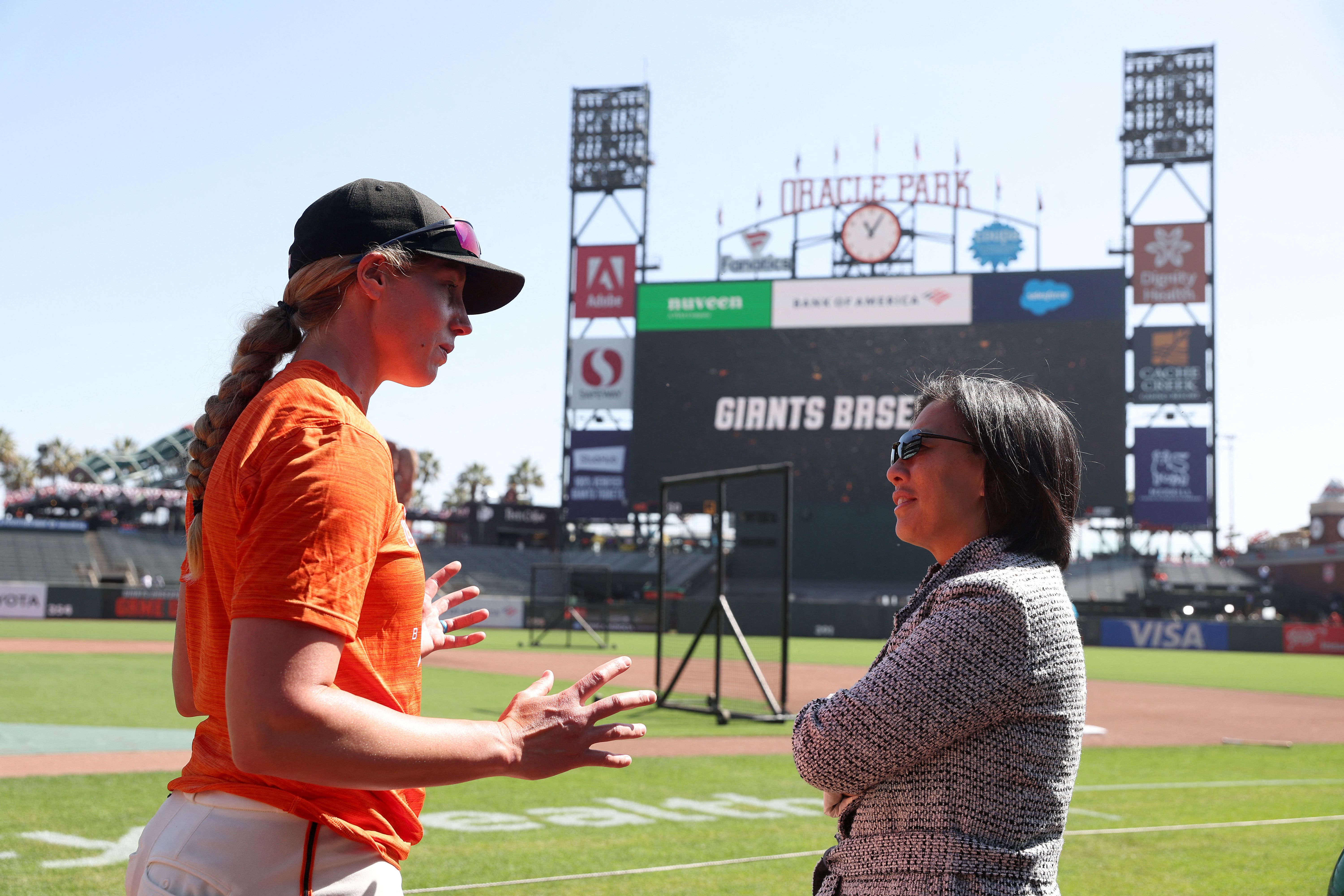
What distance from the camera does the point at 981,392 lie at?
2.34 metres

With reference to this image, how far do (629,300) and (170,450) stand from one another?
124ft

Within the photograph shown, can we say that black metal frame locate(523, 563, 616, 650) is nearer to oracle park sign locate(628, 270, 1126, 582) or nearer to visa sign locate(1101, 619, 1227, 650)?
oracle park sign locate(628, 270, 1126, 582)

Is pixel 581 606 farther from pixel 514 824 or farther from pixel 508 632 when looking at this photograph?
pixel 514 824

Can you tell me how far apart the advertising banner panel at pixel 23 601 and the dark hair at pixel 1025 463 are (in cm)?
3899

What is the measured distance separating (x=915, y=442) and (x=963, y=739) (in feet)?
2.26

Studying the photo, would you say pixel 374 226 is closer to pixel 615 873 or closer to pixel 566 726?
pixel 566 726

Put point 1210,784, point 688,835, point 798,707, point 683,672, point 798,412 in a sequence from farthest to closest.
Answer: point 798,412, point 683,672, point 798,707, point 1210,784, point 688,835

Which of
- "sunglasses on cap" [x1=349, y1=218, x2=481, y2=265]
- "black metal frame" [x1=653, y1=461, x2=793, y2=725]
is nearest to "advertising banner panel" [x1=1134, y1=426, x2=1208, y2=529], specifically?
"black metal frame" [x1=653, y1=461, x2=793, y2=725]

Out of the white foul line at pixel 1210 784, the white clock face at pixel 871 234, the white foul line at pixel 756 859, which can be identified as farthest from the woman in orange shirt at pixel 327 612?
the white clock face at pixel 871 234

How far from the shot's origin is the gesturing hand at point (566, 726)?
1.73 metres

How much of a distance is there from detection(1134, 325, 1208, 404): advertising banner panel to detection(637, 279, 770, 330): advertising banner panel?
47.7ft

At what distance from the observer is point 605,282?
4847 cm

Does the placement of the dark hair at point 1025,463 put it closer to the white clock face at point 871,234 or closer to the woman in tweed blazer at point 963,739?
the woman in tweed blazer at point 963,739

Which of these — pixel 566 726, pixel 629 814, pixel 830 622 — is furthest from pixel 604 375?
pixel 566 726
